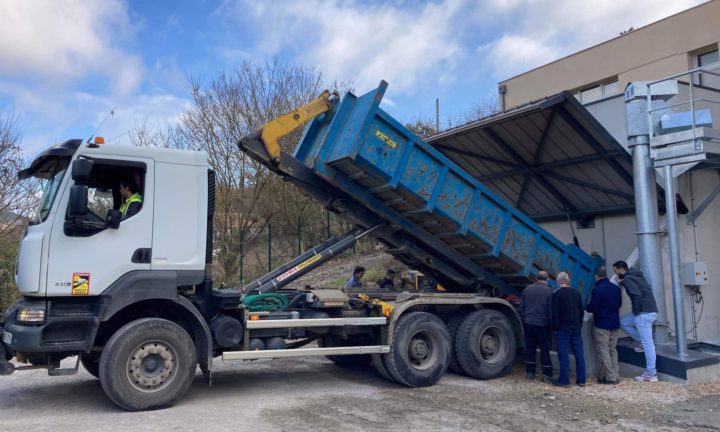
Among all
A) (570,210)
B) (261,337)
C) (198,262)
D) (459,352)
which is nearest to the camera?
(198,262)

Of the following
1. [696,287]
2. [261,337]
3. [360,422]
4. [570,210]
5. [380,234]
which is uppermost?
[570,210]

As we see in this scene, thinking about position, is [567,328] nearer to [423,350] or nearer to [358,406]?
[423,350]

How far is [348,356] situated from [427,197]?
9.68 ft

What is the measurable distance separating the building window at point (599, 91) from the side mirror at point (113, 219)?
19.2 m

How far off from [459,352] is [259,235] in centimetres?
1215

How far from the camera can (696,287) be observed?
9727 millimetres

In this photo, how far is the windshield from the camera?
239 inches

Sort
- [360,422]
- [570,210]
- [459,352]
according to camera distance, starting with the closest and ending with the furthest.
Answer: [360,422] → [459,352] → [570,210]

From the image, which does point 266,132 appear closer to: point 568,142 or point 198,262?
point 198,262

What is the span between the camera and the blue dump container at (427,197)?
7266 millimetres

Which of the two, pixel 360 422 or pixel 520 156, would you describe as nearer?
pixel 360 422

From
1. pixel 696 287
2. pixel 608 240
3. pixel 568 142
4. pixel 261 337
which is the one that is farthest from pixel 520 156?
pixel 261 337

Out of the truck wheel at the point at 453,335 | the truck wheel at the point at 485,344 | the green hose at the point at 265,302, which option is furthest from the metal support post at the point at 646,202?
the green hose at the point at 265,302

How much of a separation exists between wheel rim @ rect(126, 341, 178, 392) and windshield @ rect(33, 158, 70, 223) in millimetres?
1676
